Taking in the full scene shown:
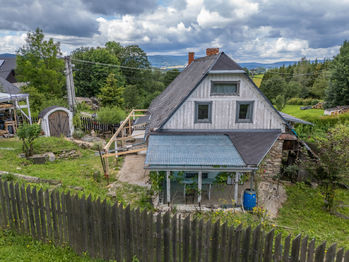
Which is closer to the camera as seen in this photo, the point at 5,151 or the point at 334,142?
the point at 334,142

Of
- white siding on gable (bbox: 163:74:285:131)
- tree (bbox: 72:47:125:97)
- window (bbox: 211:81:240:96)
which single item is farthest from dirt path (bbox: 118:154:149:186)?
tree (bbox: 72:47:125:97)

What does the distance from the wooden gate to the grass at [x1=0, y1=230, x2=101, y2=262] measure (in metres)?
15.0

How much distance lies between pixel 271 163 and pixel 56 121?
657 inches

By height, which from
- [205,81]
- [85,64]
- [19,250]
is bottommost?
[19,250]

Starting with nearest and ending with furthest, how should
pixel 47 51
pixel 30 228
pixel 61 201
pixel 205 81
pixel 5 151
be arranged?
pixel 61 201
pixel 30 228
pixel 205 81
pixel 5 151
pixel 47 51

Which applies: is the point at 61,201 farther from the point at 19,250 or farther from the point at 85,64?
the point at 85,64

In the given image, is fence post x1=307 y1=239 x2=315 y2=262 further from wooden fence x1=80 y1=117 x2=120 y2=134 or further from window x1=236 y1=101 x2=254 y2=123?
wooden fence x1=80 y1=117 x2=120 y2=134

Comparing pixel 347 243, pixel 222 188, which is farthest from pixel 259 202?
Answer: pixel 347 243

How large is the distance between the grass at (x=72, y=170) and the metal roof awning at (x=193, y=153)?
2.05 m

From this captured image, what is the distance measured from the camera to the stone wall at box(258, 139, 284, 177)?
44.3 feet

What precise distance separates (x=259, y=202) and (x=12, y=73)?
50.5 meters

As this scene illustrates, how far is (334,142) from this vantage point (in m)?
10.6

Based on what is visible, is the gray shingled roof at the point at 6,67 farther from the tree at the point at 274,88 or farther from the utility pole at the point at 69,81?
the tree at the point at 274,88

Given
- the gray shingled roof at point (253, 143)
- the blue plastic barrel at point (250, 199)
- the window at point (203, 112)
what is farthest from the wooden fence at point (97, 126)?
the blue plastic barrel at point (250, 199)
